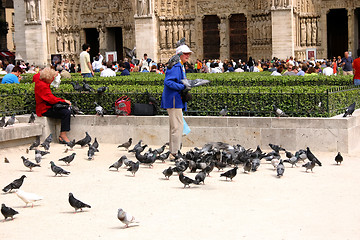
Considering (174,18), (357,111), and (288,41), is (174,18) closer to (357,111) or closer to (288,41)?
(288,41)

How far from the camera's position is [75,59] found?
33875 millimetres

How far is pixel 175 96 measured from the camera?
1098cm

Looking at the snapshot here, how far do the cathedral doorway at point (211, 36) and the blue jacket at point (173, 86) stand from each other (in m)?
20.9

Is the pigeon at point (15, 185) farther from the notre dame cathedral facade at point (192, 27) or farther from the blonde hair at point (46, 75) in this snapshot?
the notre dame cathedral facade at point (192, 27)

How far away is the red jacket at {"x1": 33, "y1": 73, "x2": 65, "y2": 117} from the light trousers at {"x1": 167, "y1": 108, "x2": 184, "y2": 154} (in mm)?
3336

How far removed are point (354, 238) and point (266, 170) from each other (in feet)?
13.2

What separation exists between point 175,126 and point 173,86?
742mm

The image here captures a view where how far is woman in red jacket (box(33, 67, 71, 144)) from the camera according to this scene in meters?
13.5

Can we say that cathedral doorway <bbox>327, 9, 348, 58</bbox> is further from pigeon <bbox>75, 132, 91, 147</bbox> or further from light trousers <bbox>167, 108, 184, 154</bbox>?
light trousers <bbox>167, 108, 184, 154</bbox>

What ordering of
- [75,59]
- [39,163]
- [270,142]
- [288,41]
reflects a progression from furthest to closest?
1. [75,59]
2. [288,41]
3. [270,142]
4. [39,163]

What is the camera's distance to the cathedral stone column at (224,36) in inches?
1224

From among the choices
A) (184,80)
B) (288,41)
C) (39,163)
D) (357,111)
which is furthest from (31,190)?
(288,41)

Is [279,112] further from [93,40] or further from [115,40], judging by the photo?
[93,40]

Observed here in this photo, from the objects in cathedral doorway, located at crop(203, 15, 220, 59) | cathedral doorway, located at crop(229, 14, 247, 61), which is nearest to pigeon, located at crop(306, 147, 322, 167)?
cathedral doorway, located at crop(229, 14, 247, 61)
